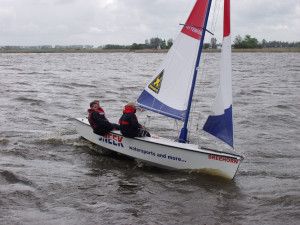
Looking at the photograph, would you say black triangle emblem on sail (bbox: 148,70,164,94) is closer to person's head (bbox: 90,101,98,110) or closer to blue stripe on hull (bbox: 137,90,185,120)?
blue stripe on hull (bbox: 137,90,185,120)

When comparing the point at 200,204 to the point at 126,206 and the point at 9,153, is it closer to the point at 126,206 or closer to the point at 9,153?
the point at 126,206

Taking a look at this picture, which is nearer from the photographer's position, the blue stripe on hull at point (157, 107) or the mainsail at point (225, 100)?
the mainsail at point (225, 100)

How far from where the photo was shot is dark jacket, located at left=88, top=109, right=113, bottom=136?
8.38 m

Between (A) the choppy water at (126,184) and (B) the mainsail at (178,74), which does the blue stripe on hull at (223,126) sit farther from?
(A) the choppy water at (126,184)

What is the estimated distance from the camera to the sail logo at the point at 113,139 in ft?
27.6

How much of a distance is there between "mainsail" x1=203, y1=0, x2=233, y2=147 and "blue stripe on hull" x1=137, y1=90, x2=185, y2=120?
2.47ft

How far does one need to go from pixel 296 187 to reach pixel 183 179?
7.68 ft

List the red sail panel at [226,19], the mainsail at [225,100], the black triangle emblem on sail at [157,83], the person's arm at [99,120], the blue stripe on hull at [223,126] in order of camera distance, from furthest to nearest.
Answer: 1. the black triangle emblem on sail at [157,83]
2. the person's arm at [99,120]
3. the blue stripe on hull at [223,126]
4. the mainsail at [225,100]
5. the red sail panel at [226,19]

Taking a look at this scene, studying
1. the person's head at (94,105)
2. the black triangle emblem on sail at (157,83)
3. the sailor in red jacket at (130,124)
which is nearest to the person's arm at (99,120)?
the person's head at (94,105)

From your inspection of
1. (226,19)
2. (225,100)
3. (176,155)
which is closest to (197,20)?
(226,19)

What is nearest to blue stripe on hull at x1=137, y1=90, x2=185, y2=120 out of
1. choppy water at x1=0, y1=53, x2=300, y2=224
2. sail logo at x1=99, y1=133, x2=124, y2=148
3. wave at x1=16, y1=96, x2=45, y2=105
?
sail logo at x1=99, y1=133, x2=124, y2=148

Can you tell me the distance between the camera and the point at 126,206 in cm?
618

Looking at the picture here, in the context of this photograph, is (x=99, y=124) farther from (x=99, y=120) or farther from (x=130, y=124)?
(x=130, y=124)

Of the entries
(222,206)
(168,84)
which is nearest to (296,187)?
(222,206)
